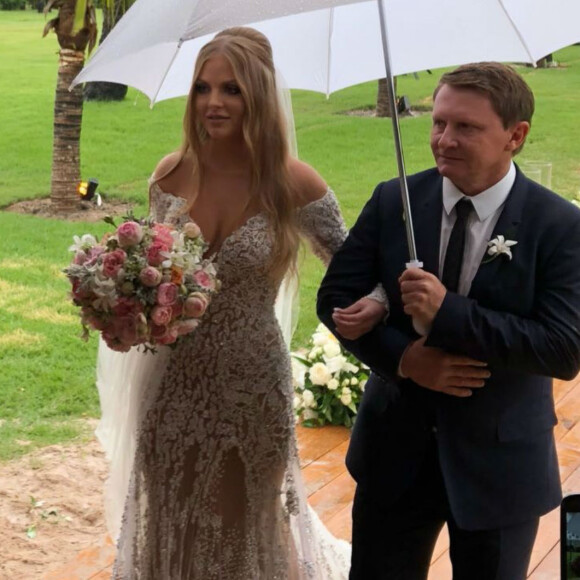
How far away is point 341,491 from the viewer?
4.94 meters

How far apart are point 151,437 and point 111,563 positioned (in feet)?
3.71

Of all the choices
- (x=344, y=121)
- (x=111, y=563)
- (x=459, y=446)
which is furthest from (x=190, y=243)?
(x=344, y=121)

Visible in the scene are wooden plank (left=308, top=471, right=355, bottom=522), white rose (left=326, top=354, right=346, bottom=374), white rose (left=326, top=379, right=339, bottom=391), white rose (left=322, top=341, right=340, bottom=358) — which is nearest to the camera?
wooden plank (left=308, top=471, right=355, bottom=522)

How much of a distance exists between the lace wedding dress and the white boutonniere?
3.42 ft

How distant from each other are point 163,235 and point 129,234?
11 cm

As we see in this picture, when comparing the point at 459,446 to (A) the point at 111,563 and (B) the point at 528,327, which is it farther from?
(A) the point at 111,563

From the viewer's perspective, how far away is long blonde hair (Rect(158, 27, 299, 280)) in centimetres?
326

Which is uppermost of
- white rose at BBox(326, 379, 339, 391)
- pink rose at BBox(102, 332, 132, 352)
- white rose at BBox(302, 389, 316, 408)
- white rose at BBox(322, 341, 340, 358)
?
pink rose at BBox(102, 332, 132, 352)

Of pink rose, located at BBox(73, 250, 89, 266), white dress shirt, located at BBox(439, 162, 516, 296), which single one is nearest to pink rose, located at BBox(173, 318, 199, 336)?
pink rose, located at BBox(73, 250, 89, 266)

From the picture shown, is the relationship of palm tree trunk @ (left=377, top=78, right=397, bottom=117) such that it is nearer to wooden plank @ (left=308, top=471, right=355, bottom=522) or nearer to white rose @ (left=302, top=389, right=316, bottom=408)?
white rose @ (left=302, top=389, right=316, bottom=408)

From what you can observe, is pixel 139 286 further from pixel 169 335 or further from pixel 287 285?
pixel 287 285

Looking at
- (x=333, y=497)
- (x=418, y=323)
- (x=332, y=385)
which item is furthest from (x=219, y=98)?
(x=332, y=385)

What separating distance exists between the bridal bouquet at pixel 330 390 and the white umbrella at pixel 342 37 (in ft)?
7.89

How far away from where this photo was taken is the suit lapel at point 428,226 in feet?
8.48
